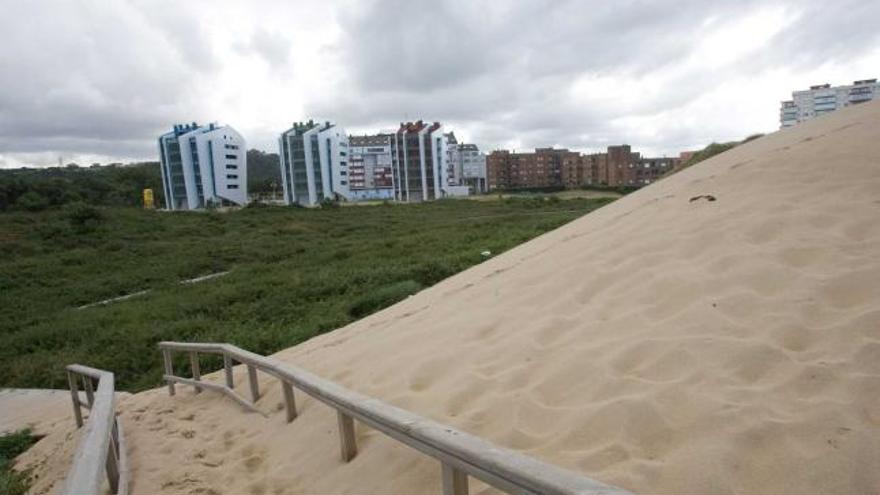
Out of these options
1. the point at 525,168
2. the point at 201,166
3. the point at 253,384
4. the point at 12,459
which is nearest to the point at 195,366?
the point at 253,384

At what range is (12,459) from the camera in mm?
6258

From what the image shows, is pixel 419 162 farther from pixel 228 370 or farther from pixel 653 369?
pixel 653 369

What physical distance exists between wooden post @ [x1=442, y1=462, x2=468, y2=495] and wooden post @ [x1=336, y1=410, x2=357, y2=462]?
1.09 m

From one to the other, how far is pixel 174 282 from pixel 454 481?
59.0 ft

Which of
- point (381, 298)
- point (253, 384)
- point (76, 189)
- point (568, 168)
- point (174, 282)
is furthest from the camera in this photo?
point (568, 168)

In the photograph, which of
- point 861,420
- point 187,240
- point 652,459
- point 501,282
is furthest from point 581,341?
point 187,240

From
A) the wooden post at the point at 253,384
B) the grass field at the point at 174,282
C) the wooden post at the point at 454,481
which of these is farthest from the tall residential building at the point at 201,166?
the wooden post at the point at 454,481

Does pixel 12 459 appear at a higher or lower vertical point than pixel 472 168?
lower

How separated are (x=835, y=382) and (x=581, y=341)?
1.45 metres

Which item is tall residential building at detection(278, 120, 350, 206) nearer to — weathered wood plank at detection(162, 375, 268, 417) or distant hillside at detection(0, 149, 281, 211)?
distant hillside at detection(0, 149, 281, 211)

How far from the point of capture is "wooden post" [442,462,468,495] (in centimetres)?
232

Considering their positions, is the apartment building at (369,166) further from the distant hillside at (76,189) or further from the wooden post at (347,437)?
the wooden post at (347,437)

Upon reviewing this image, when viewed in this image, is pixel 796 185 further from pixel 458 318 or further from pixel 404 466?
pixel 404 466

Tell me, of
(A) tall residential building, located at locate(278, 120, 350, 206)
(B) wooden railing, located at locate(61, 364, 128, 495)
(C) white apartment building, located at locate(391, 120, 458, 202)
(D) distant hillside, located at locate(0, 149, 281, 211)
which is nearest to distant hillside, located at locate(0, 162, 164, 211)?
(D) distant hillside, located at locate(0, 149, 281, 211)
